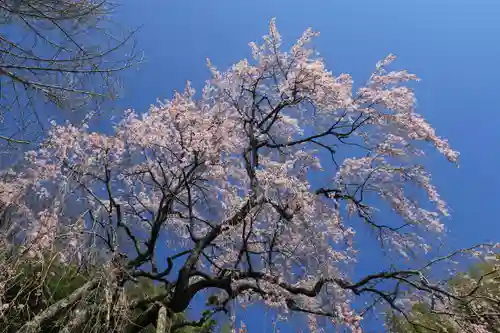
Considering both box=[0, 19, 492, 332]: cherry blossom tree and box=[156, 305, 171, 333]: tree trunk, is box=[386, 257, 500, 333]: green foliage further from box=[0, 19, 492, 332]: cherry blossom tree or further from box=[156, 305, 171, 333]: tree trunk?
box=[156, 305, 171, 333]: tree trunk

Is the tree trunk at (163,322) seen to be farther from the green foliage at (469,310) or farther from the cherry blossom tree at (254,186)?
the green foliage at (469,310)

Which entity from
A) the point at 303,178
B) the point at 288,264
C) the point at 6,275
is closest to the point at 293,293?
the point at 288,264

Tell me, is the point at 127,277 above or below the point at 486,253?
below

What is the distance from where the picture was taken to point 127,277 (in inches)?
180

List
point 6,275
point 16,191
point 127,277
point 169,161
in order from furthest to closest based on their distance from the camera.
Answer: point 169,161, point 16,191, point 127,277, point 6,275

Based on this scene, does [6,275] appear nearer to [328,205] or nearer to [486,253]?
[328,205]

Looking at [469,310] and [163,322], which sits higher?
[469,310]

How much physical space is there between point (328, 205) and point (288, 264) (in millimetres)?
1168

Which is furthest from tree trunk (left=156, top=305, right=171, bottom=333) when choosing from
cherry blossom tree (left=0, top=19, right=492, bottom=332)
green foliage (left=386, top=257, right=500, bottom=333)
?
green foliage (left=386, top=257, right=500, bottom=333)

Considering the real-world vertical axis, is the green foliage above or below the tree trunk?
above

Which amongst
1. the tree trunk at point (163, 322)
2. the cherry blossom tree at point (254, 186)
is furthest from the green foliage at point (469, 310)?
the tree trunk at point (163, 322)

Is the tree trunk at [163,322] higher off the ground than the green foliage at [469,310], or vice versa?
the green foliage at [469,310]

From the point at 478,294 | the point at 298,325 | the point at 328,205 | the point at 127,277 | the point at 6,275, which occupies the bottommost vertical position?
the point at 6,275

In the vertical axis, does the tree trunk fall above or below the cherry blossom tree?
below
